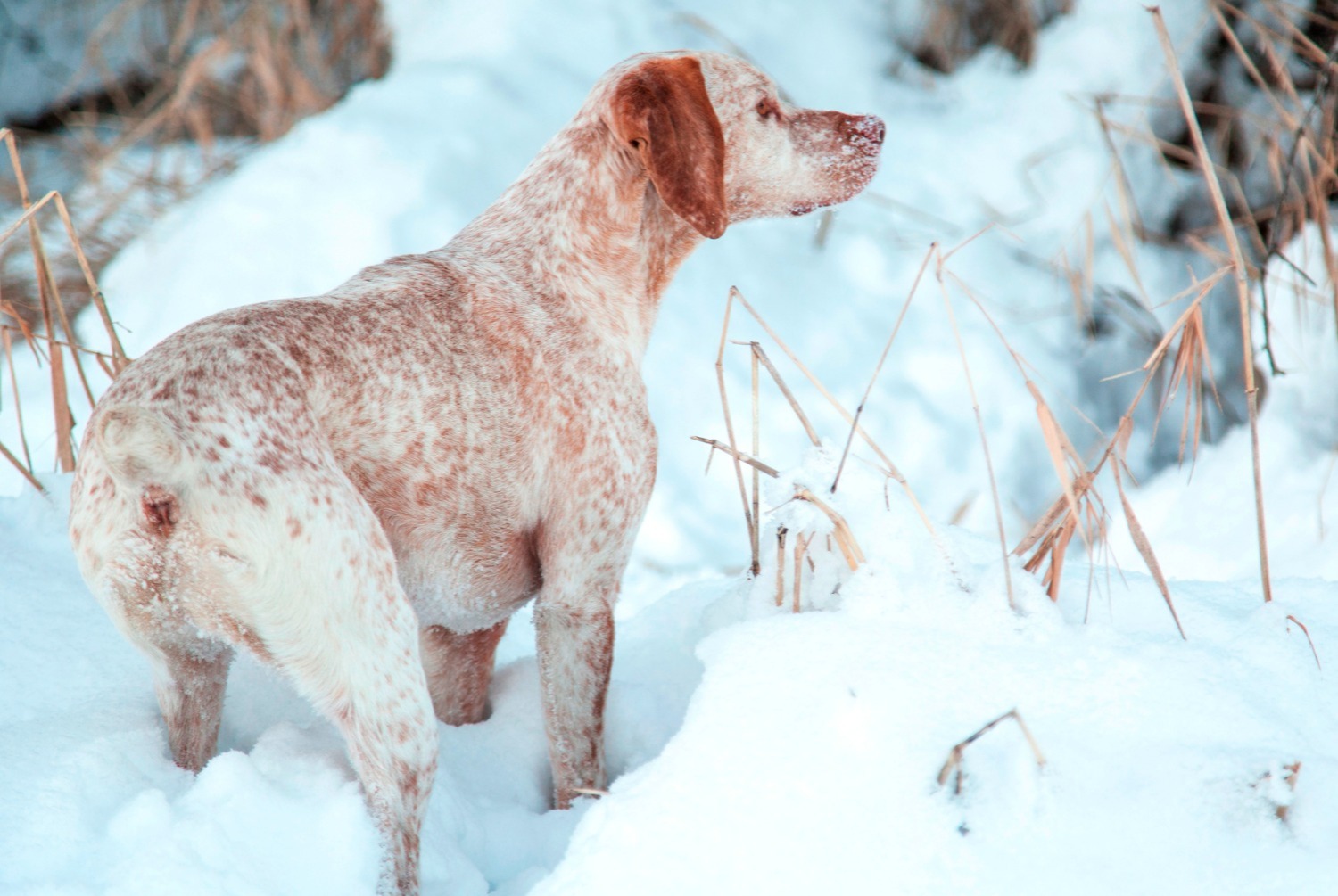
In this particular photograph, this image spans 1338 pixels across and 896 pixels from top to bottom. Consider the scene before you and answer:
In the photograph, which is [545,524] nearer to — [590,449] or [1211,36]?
[590,449]

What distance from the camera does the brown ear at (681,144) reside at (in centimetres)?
206

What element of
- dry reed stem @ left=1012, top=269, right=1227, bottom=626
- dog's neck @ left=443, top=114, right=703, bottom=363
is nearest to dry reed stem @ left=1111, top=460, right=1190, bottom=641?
dry reed stem @ left=1012, top=269, right=1227, bottom=626

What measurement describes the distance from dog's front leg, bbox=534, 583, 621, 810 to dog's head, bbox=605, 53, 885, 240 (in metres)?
0.73

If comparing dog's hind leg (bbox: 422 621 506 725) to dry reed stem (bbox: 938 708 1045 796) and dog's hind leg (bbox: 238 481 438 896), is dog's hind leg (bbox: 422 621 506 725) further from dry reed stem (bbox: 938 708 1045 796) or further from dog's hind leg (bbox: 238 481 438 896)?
dry reed stem (bbox: 938 708 1045 796)

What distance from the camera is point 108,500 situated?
1.43 metres

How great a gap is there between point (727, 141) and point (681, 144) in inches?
11.1

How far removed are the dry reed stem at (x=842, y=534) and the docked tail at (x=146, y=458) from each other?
1011 millimetres

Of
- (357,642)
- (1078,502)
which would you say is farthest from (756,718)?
(1078,502)

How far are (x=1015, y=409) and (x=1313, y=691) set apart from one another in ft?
10.2

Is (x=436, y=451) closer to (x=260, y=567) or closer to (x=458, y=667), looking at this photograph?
(x=260, y=567)

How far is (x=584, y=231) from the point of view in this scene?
2.18 metres

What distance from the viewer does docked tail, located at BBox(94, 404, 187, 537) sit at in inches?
52.1

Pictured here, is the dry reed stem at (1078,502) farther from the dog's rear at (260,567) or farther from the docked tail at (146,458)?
the docked tail at (146,458)

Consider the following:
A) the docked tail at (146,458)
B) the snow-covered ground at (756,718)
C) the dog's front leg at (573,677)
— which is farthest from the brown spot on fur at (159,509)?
the dog's front leg at (573,677)
